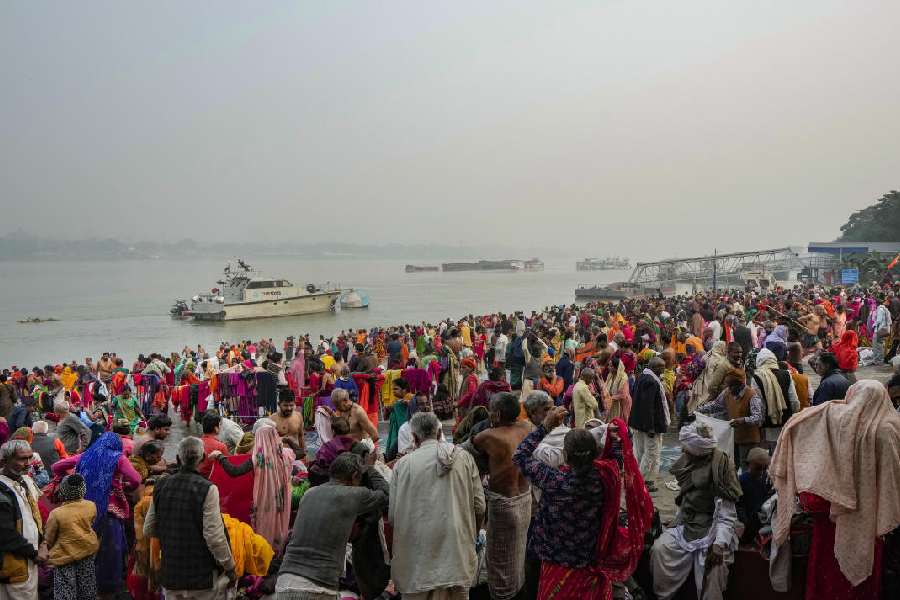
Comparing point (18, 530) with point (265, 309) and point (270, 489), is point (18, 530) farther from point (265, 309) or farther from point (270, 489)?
point (265, 309)

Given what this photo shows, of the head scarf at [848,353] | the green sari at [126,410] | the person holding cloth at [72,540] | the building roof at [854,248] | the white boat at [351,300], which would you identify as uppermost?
the building roof at [854,248]

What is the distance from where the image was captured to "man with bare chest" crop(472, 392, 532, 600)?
4.17m

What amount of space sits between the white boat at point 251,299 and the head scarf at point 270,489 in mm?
46945

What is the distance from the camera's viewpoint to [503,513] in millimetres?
4168

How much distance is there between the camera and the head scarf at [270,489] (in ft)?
15.9

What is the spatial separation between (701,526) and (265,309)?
164 ft

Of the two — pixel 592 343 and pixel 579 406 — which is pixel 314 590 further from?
pixel 592 343

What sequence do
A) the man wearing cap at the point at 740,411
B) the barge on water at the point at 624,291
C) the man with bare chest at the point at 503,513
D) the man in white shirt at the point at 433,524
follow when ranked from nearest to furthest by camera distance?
the man in white shirt at the point at 433,524 < the man with bare chest at the point at 503,513 < the man wearing cap at the point at 740,411 < the barge on water at the point at 624,291

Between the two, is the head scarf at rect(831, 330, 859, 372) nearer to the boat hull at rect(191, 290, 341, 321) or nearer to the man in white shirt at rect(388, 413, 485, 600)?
the man in white shirt at rect(388, 413, 485, 600)

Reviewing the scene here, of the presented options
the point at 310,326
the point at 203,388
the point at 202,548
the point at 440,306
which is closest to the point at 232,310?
the point at 310,326

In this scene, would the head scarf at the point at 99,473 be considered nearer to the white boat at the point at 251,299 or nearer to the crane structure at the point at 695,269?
the white boat at the point at 251,299

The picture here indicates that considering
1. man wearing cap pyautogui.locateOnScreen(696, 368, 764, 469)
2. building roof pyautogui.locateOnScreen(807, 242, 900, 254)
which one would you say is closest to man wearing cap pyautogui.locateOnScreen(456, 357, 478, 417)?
man wearing cap pyautogui.locateOnScreen(696, 368, 764, 469)

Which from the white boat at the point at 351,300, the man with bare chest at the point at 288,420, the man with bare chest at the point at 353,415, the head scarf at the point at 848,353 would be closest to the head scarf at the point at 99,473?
the man with bare chest at the point at 288,420

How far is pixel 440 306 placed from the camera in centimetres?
7369
